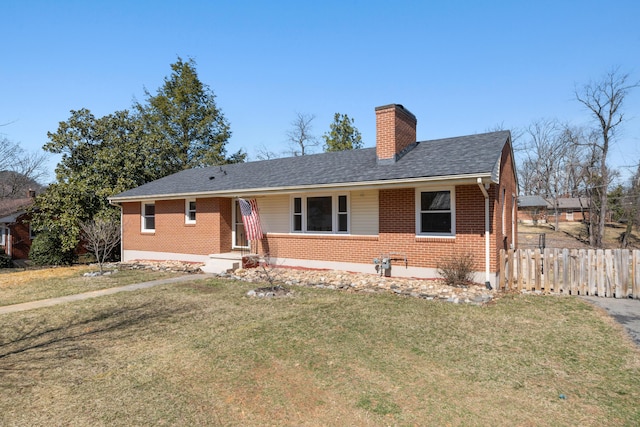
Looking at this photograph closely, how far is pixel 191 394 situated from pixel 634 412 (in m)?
4.85

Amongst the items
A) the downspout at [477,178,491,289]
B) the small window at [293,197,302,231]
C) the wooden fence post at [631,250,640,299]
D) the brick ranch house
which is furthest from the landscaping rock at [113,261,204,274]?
the wooden fence post at [631,250,640,299]

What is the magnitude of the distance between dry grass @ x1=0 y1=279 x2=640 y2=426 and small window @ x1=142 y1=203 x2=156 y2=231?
33.8 feet

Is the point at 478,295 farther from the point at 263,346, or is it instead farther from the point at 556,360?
the point at 263,346

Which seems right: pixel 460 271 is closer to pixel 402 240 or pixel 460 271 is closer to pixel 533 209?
pixel 402 240

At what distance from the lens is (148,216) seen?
59.8ft

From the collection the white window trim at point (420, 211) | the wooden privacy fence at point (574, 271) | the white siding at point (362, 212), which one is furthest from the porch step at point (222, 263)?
the wooden privacy fence at point (574, 271)

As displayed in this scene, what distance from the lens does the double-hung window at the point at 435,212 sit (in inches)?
421

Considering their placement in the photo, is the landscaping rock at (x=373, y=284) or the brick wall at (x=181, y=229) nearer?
the landscaping rock at (x=373, y=284)

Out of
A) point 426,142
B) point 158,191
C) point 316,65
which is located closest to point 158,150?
point 158,191

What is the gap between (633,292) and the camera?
9219 millimetres

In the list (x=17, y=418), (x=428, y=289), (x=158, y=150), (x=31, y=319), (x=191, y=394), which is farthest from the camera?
(x=158, y=150)

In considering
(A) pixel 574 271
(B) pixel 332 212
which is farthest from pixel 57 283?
(A) pixel 574 271

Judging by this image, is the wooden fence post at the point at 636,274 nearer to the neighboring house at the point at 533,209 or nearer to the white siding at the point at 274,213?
the white siding at the point at 274,213

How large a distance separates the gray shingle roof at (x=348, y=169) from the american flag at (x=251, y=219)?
634mm
